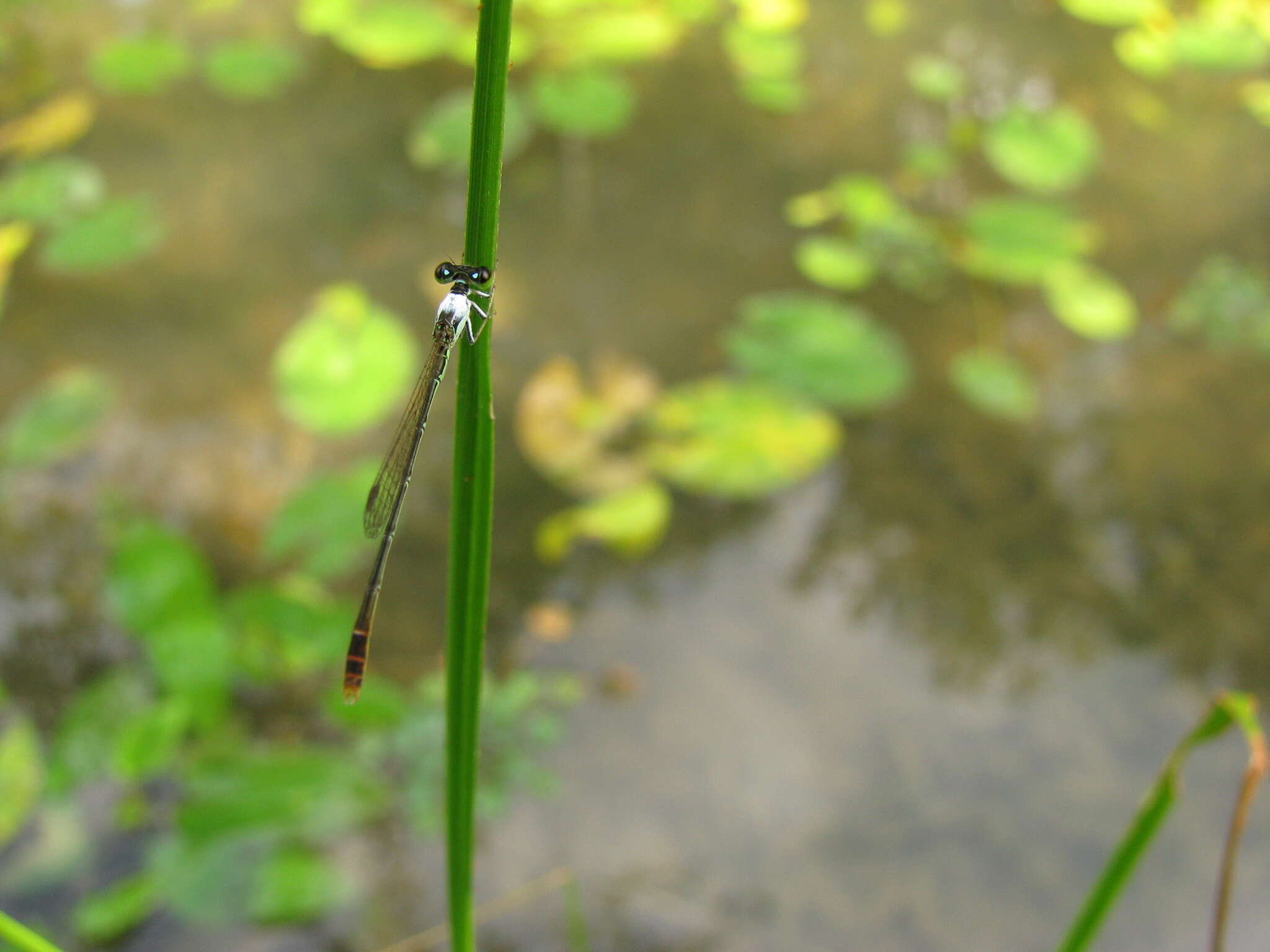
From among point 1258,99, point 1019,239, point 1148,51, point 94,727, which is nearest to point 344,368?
point 94,727

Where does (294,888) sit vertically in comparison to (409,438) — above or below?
below

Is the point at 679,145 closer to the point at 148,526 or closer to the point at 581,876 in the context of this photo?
the point at 148,526

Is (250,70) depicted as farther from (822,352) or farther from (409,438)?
(409,438)

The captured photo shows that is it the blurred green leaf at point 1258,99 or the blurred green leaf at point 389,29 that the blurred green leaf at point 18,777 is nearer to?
the blurred green leaf at point 389,29

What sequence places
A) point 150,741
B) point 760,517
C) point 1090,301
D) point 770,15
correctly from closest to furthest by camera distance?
point 150,741, point 760,517, point 1090,301, point 770,15

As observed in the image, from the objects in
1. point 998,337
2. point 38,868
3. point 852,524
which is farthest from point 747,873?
point 998,337

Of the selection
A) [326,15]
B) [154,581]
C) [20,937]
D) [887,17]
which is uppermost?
[887,17]

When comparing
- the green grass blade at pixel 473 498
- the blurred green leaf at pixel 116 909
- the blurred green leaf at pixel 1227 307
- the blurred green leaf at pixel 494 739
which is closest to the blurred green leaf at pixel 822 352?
the blurred green leaf at pixel 1227 307

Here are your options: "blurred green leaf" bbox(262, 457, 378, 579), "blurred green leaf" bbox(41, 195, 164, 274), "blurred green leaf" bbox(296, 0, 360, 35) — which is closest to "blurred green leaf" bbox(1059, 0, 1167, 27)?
"blurred green leaf" bbox(296, 0, 360, 35)
